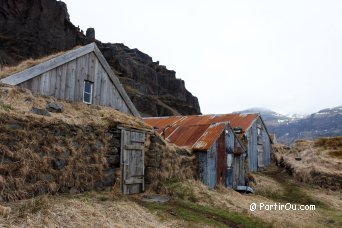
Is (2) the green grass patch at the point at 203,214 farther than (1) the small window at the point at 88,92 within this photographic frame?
No

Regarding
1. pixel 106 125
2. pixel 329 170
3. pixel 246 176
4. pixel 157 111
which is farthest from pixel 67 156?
pixel 157 111

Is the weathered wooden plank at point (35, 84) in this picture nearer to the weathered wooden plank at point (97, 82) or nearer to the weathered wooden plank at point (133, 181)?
the weathered wooden plank at point (97, 82)

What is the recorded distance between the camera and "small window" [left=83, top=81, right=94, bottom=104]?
14.3m

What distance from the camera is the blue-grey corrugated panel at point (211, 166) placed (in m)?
17.3

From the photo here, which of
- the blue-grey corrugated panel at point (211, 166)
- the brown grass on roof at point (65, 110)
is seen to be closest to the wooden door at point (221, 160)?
the blue-grey corrugated panel at point (211, 166)

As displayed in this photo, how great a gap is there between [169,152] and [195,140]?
354 centimetres

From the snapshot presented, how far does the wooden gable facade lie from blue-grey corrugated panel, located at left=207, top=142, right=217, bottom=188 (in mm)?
4439

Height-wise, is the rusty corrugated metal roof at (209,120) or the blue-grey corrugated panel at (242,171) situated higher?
the rusty corrugated metal roof at (209,120)

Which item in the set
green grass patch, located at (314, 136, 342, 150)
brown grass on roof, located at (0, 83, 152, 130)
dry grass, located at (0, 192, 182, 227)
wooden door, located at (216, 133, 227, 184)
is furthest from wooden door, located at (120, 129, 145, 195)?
green grass patch, located at (314, 136, 342, 150)

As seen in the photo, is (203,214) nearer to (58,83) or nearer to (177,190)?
(177,190)

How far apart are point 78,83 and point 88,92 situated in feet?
2.32

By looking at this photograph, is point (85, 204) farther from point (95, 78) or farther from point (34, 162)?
point (95, 78)

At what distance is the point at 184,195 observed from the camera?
13.3 metres

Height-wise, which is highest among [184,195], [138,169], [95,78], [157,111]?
[157,111]
